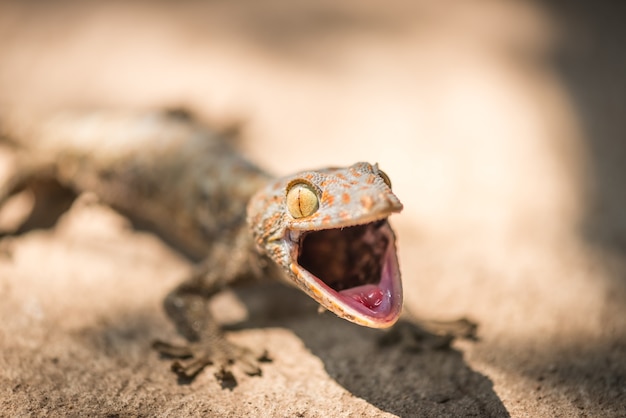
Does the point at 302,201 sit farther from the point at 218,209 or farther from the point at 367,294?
the point at 218,209

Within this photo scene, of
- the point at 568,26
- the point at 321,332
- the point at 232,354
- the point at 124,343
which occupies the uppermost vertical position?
the point at 568,26

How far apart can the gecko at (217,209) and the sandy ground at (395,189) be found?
0.64 feet

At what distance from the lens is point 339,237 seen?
329 cm

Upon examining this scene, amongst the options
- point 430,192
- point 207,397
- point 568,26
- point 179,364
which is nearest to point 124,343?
point 179,364

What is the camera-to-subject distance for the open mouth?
260cm

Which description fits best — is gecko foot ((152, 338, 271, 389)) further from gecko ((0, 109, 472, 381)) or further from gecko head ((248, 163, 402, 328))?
gecko head ((248, 163, 402, 328))

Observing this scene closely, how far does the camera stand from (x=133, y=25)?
20.7 ft

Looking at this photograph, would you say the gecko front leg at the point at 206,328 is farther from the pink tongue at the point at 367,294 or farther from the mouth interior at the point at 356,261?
the pink tongue at the point at 367,294

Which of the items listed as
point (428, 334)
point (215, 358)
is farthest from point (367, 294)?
point (215, 358)

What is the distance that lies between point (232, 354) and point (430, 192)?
232cm

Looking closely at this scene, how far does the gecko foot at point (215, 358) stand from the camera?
9.83 ft

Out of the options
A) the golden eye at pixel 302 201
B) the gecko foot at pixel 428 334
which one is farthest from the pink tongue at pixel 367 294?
the gecko foot at pixel 428 334

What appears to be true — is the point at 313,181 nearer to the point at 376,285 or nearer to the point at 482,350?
the point at 376,285

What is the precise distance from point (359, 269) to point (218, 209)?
1230 mm
